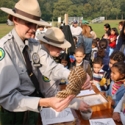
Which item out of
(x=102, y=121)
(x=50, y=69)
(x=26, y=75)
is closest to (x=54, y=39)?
(x=50, y=69)

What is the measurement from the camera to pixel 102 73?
3.90 m

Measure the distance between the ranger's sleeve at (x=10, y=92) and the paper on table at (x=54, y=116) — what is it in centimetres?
49

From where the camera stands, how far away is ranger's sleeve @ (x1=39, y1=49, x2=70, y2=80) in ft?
6.59

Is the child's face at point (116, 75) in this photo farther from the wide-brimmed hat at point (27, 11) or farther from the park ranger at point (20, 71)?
the wide-brimmed hat at point (27, 11)

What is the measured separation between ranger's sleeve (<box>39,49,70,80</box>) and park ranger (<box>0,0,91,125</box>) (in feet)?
0.47

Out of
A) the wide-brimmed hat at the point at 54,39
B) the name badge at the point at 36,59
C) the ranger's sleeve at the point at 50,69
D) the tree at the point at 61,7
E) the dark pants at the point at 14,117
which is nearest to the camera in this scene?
the dark pants at the point at 14,117

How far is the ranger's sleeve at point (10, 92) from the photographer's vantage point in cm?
140

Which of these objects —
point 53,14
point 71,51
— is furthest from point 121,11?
point 71,51

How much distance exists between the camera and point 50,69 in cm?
208

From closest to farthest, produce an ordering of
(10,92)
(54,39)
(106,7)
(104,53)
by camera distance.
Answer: (10,92) < (54,39) < (104,53) < (106,7)

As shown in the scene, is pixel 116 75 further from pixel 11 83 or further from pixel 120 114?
pixel 11 83

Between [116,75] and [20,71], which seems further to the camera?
[116,75]

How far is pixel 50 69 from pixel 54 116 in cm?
49

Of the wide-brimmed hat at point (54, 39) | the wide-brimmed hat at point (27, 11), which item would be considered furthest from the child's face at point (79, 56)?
the wide-brimmed hat at point (27, 11)
